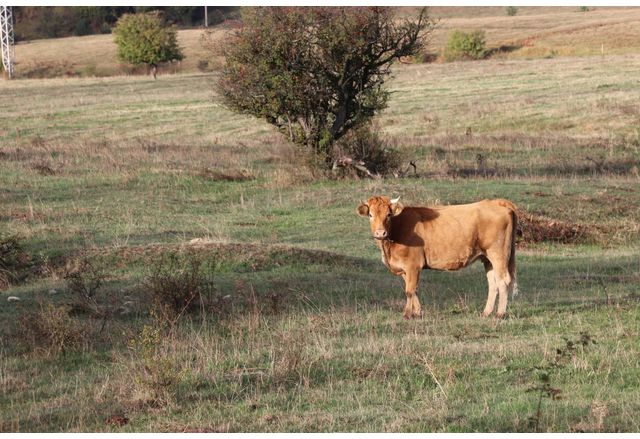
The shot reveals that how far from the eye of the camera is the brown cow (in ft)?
41.8

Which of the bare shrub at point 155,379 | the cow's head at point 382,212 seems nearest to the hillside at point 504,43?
the cow's head at point 382,212

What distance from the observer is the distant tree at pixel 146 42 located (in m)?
81.8

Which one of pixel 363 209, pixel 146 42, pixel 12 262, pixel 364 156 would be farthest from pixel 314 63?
pixel 146 42

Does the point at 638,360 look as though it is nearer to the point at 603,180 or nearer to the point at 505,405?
the point at 505,405

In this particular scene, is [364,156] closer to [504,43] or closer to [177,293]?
[177,293]

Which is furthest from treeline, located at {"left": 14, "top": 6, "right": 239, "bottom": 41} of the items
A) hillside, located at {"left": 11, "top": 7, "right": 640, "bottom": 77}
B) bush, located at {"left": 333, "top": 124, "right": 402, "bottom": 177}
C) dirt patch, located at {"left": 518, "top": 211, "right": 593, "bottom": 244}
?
dirt patch, located at {"left": 518, "top": 211, "right": 593, "bottom": 244}

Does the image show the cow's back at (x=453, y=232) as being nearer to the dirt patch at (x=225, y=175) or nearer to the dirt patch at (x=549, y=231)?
the dirt patch at (x=549, y=231)

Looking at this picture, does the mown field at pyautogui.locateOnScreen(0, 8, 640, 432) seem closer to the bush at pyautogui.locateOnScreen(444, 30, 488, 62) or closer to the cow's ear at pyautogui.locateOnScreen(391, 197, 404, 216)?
the cow's ear at pyautogui.locateOnScreen(391, 197, 404, 216)

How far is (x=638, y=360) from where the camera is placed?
9953mm

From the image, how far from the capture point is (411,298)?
41.1 ft

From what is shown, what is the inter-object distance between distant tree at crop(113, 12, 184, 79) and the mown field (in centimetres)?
4737

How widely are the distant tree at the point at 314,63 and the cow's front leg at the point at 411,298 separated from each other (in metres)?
14.6

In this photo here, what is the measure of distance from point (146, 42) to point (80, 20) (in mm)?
44349

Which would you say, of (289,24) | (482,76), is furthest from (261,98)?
(482,76)
